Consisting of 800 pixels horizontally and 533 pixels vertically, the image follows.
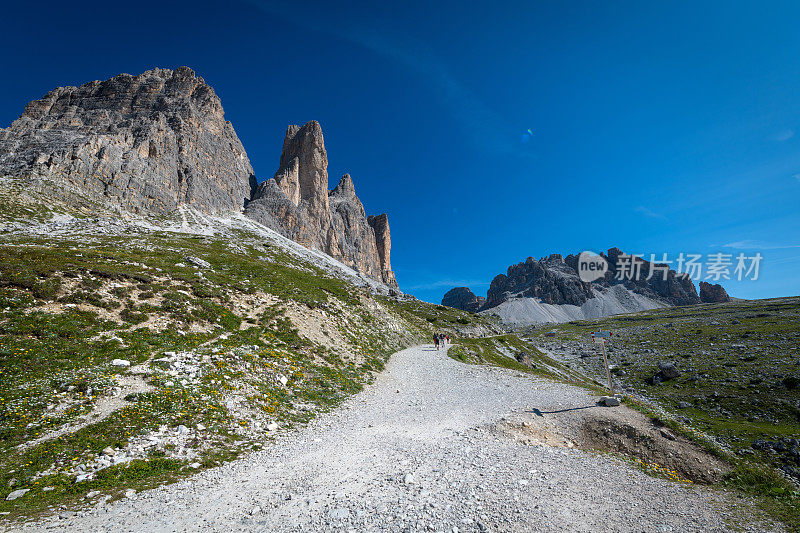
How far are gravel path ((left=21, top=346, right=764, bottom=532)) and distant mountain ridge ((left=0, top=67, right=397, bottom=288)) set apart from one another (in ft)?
348

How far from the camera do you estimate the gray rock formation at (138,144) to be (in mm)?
86438

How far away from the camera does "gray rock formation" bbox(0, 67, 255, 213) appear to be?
3403 inches

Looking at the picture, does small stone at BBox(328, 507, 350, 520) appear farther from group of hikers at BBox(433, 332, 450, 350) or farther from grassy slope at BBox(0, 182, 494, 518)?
group of hikers at BBox(433, 332, 450, 350)

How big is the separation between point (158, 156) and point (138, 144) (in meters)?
6.52

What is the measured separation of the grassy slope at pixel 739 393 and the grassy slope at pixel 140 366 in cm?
1892

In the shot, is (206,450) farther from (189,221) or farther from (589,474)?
(189,221)

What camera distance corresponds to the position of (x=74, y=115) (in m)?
122

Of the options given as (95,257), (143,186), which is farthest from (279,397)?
(143,186)

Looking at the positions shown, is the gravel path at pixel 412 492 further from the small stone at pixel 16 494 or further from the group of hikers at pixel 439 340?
the group of hikers at pixel 439 340

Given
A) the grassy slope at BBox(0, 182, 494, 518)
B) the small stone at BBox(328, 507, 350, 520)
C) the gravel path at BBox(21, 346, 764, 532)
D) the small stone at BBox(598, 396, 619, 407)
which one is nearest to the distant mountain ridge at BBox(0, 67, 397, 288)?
the grassy slope at BBox(0, 182, 494, 518)

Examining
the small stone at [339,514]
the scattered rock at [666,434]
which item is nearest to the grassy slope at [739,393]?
the scattered rock at [666,434]

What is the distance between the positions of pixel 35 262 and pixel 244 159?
179 m

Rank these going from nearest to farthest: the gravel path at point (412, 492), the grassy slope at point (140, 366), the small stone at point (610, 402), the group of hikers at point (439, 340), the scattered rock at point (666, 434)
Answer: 1. the gravel path at point (412, 492)
2. the grassy slope at point (140, 366)
3. the scattered rock at point (666, 434)
4. the small stone at point (610, 402)
5. the group of hikers at point (439, 340)

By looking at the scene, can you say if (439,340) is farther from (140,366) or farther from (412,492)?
(412,492)
